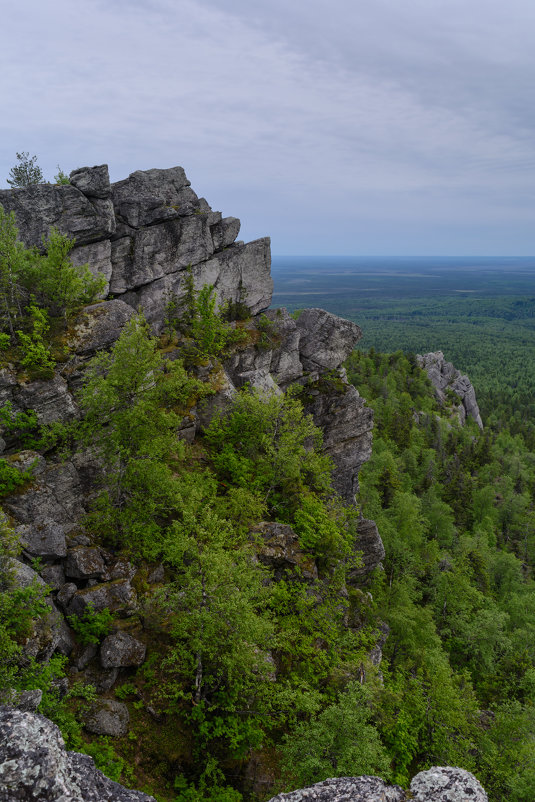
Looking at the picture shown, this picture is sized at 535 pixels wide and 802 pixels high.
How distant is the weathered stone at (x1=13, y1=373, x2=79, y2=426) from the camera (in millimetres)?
23094

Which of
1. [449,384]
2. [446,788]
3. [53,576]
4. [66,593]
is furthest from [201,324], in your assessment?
[449,384]

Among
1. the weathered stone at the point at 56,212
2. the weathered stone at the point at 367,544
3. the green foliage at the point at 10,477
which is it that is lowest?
the weathered stone at the point at 367,544

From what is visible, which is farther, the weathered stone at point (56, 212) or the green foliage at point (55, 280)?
the weathered stone at point (56, 212)

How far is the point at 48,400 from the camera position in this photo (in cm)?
2348

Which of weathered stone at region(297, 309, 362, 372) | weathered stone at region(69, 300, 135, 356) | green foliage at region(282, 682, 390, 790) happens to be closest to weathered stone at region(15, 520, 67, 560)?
weathered stone at region(69, 300, 135, 356)

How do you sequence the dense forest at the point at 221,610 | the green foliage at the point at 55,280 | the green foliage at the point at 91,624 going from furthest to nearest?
the green foliage at the point at 55,280, the green foliage at the point at 91,624, the dense forest at the point at 221,610

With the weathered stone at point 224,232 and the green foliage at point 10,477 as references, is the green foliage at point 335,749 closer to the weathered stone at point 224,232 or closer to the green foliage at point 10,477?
the green foliage at point 10,477

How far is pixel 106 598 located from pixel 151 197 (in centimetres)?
3249

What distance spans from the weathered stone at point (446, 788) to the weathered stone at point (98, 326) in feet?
82.2

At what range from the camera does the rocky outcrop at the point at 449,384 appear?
126062 millimetres

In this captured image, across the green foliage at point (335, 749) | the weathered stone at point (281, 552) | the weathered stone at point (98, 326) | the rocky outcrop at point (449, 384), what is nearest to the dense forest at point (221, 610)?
the green foliage at point (335, 749)

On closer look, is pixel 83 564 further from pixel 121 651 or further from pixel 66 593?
pixel 121 651

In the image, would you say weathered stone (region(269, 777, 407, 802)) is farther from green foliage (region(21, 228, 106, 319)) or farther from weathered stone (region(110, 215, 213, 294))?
weathered stone (region(110, 215, 213, 294))

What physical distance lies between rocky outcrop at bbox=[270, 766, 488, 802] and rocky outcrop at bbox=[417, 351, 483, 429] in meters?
121
